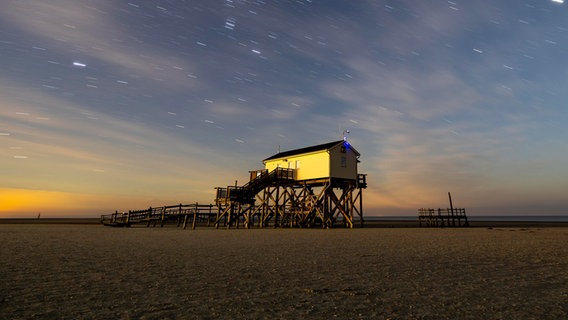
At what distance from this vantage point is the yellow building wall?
3356 cm

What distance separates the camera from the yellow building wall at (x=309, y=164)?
33.6 metres

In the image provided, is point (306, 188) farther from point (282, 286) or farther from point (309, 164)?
point (282, 286)

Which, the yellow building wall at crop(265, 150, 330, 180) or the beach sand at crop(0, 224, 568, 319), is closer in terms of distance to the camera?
the beach sand at crop(0, 224, 568, 319)

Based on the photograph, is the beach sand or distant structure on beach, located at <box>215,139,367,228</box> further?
distant structure on beach, located at <box>215,139,367,228</box>

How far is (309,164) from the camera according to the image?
1378 inches

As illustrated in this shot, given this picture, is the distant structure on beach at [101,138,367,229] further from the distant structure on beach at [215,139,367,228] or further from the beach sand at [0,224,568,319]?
the beach sand at [0,224,568,319]

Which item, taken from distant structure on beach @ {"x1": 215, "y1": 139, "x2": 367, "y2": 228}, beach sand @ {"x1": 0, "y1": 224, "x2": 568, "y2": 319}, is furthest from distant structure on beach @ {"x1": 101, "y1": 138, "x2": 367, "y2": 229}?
beach sand @ {"x1": 0, "y1": 224, "x2": 568, "y2": 319}

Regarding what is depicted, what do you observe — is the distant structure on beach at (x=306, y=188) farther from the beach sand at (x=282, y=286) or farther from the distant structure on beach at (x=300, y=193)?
the beach sand at (x=282, y=286)

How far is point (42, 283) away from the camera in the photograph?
781 cm

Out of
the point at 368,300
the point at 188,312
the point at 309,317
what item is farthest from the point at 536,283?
the point at 188,312

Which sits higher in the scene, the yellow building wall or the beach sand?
the yellow building wall

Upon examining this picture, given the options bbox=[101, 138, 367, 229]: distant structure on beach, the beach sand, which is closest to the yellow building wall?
bbox=[101, 138, 367, 229]: distant structure on beach

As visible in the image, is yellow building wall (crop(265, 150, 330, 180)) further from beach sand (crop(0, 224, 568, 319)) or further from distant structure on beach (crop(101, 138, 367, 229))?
beach sand (crop(0, 224, 568, 319))

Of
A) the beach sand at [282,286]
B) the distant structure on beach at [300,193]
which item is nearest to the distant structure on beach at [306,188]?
the distant structure on beach at [300,193]
